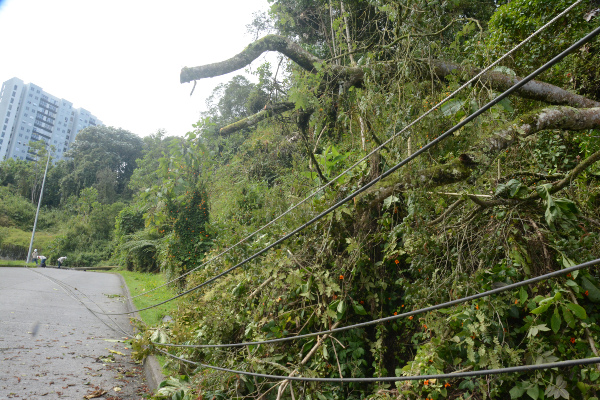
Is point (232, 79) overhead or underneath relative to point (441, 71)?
overhead

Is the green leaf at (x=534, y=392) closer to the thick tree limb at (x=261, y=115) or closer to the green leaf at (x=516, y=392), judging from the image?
the green leaf at (x=516, y=392)

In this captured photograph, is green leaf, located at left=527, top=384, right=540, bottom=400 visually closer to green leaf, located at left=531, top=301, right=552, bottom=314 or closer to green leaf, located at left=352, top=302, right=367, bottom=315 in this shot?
green leaf, located at left=531, top=301, right=552, bottom=314

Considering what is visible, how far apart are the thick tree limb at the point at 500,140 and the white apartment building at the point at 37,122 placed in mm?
48357

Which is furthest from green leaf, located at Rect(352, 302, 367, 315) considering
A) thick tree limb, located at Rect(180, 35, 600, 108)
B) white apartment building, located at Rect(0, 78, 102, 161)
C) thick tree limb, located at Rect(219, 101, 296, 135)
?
white apartment building, located at Rect(0, 78, 102, 161)

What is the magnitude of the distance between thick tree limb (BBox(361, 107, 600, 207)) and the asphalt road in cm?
385

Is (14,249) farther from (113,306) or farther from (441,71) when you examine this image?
(441,71)

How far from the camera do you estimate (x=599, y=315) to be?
2650 millimetres

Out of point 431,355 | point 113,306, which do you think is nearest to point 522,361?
point 431,355

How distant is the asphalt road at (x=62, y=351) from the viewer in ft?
12.1

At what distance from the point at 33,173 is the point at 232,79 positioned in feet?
106

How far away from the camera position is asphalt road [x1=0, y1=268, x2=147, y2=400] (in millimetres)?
3684

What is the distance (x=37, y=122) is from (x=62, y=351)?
67.4 metres

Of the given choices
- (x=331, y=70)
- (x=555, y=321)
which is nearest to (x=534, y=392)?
(x=555, y=321)

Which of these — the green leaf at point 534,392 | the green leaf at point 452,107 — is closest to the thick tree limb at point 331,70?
the green leaf at point 452,107
